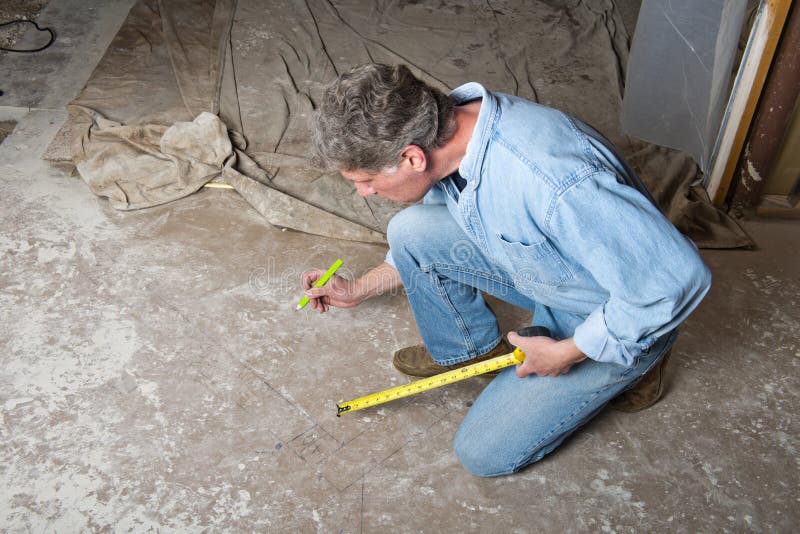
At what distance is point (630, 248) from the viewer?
1.64 meters

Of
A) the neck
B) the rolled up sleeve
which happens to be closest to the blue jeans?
the rolled up sleeve

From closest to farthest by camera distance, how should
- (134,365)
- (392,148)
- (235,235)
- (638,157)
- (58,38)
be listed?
1. (392,148)
2. (134,365)
3. (235,235)
4. (638,157)
5. (58,38)

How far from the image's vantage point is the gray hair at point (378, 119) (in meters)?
1.73

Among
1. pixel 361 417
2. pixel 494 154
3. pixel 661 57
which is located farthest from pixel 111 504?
pixel 661 57

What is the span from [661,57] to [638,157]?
0.53 metres

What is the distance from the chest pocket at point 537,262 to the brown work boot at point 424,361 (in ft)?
1.78

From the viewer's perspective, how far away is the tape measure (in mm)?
2141

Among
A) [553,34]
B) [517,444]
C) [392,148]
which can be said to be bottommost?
[517,444]

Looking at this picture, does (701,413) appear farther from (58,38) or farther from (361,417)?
(58,38)

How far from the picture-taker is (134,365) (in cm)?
254

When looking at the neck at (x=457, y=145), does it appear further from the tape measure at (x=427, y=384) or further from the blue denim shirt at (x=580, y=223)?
the tape measure at (x=427, y=384)

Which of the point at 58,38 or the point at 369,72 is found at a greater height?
the point at 369,72

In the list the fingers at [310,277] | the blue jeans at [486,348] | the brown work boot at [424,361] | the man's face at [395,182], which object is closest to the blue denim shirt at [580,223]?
the man's face at [395,182]

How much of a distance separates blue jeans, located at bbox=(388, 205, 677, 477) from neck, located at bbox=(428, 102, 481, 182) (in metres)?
0.45
